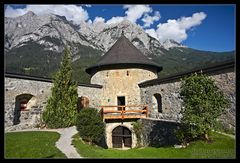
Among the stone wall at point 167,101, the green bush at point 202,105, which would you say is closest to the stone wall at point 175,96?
the stone wall at point 167,101

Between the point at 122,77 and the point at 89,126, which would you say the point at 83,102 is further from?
the point at 89,126

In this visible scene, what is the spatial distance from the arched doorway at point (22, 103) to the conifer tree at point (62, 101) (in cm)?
83

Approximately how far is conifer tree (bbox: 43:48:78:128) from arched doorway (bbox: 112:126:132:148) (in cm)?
286

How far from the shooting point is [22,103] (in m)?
10.0

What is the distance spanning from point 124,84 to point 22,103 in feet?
20.8

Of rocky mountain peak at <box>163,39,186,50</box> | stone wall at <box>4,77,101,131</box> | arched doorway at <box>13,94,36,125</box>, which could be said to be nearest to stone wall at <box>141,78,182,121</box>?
stone wall at <box>4,77,101,131</box>

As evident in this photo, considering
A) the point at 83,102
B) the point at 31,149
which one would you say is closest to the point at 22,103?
the point at 83,102

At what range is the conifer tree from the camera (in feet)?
33.0

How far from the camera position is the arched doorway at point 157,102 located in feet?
39.0

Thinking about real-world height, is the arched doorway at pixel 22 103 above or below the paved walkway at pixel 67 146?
above

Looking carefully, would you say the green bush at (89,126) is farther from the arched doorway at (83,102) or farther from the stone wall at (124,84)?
the stone wall at (124,84)

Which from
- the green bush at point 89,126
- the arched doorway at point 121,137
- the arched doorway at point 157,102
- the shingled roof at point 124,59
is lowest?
the arched doorway at point 121,137

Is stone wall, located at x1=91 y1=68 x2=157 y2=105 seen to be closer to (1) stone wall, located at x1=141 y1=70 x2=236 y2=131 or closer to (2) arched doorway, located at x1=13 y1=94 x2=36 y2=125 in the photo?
(1) stone wall, located at x1=141 y1=70 x2=236 y2=131
